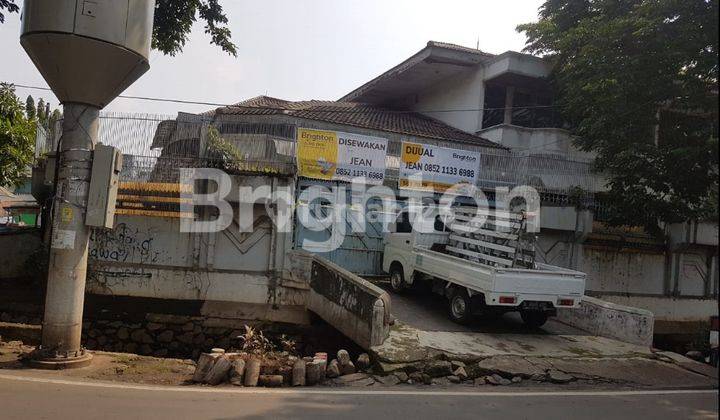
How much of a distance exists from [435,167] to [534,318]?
5.79 m

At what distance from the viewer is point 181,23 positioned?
10977 mm

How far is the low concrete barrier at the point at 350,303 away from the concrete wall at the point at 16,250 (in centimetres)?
740

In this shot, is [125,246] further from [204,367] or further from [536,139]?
[536,139]

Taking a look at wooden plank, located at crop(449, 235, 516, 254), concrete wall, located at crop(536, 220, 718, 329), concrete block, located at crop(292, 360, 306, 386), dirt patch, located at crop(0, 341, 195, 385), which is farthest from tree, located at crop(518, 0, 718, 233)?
dirt patch, located at crop(0, 341, 195, 385)

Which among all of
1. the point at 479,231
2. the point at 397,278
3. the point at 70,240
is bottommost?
the point at 397,278

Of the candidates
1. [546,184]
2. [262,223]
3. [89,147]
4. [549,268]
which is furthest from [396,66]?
[89,147]

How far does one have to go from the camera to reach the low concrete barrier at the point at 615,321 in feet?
32.4

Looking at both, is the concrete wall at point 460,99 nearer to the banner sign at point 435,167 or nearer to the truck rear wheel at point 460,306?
the banner sign at point 435,167

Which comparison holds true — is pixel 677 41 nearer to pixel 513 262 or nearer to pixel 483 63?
pixel 513 262

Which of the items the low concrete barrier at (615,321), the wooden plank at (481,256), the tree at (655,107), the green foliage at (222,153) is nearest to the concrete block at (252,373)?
the wooden plank at (481,256)

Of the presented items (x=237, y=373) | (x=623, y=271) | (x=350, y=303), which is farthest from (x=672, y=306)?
(x=237, y=373)

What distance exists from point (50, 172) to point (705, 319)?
748 inches

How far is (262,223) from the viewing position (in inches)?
497

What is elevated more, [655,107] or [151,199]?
[655,107]
